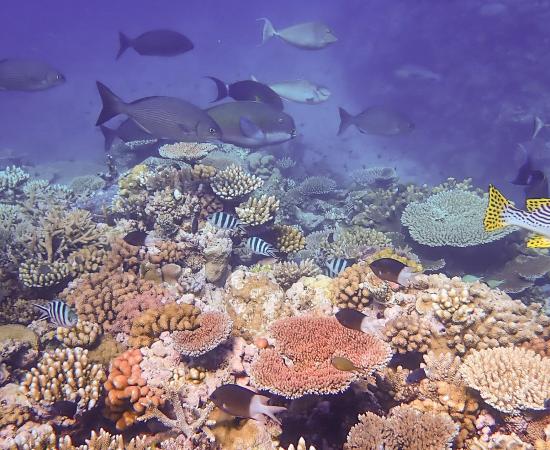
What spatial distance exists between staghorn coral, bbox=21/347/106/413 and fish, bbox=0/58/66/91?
7.74 meters

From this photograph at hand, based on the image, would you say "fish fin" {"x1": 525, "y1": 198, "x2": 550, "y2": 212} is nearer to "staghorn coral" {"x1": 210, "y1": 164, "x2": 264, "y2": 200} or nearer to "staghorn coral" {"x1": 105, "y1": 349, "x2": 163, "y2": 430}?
"staghorn coral" {"x1": 105, "y1": 349, "x2": 163, "y2": 430}

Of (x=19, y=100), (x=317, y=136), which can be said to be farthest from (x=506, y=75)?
(x=19, y=100)

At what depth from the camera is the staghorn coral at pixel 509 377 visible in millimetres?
3039

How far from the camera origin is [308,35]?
36.9ft

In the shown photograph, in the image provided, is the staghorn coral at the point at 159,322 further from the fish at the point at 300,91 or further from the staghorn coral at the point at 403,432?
the fish at the point at 300,91

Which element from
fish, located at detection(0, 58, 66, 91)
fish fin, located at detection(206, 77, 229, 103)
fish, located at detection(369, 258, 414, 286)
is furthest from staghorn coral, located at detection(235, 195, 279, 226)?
fish, located at detection(0, 58, 66, 91)

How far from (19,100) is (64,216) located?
61226 mm

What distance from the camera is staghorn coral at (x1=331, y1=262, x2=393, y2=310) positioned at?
4316 millimetres

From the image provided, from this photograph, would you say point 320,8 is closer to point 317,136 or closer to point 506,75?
point 317,136

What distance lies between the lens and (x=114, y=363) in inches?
147

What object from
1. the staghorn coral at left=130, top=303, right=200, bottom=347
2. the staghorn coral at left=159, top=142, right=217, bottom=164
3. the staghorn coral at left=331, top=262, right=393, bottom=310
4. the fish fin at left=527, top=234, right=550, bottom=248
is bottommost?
the staghorn coral at left=130, top=303, right=200, bottom=347

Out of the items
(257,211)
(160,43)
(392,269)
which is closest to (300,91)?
(160,43)

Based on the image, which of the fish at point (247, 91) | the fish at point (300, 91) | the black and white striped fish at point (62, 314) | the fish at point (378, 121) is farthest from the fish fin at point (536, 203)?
the fish at point (378, 121)

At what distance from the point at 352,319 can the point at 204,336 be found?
1.48m
